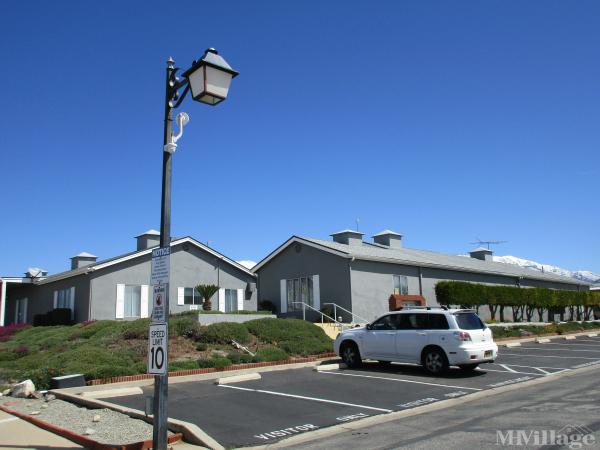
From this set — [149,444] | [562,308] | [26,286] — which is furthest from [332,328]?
[562,308]

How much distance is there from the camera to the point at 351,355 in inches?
627

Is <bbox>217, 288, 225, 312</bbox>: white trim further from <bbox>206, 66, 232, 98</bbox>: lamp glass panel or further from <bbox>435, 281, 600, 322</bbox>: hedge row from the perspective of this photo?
<bbox>206, 66, 232, 98</bbox>: lamp glass panel

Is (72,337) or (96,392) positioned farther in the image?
(72,337)

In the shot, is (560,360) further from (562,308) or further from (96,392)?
(562,308)

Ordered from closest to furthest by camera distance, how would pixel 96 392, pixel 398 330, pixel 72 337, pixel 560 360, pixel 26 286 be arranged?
1. pixel 96 392
2. pixel 398 330
3. pixel 560 360
4. pixel 72 337
5. pixel 26 286

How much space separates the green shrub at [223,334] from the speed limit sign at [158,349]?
431 inches

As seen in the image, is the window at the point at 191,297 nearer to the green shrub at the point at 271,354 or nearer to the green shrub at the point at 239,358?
the green shrub at the point at 271,354

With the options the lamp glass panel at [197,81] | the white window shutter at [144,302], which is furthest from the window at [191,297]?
the lamp glass panel at [197,81]

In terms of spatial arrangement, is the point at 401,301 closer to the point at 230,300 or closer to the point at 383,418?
the point at 230,300

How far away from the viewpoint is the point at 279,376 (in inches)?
550

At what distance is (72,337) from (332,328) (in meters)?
10.3

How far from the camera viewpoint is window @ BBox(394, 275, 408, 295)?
93.5 ft

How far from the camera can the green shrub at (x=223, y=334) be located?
17812mm

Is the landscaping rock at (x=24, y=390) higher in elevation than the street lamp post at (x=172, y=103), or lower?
lower
